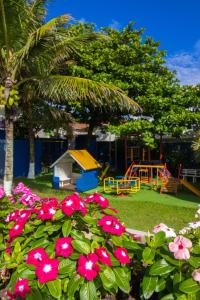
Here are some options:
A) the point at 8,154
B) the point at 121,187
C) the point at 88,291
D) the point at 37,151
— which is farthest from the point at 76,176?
the point at 88,291

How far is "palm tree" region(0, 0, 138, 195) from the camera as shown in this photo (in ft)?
29.9

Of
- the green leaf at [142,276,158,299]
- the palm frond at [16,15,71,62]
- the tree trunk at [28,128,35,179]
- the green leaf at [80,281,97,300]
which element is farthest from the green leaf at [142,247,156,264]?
the tree trunk at [28,128,35,179]

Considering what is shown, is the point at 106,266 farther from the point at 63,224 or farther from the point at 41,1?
the point at 41,1

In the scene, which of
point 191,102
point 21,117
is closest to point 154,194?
point 191,102

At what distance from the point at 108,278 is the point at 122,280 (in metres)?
A: 0.12

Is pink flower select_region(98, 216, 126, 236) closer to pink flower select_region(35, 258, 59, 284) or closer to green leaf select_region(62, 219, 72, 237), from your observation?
green leaf select_region(62, 219, 72, 237)

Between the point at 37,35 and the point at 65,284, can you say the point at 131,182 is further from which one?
the point at 65,284

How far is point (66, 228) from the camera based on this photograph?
2744mm

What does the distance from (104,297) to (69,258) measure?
49 cm

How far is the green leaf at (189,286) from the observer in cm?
217

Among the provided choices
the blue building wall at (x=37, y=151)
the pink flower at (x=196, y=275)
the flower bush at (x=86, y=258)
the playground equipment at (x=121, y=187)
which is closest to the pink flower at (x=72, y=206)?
the flower bush at (x=86, y=258)

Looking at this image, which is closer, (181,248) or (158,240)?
(181,248)

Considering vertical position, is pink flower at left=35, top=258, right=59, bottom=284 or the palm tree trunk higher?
the palm tree trunk

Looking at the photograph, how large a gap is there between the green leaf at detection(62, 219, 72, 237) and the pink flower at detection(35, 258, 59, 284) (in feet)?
0.92
